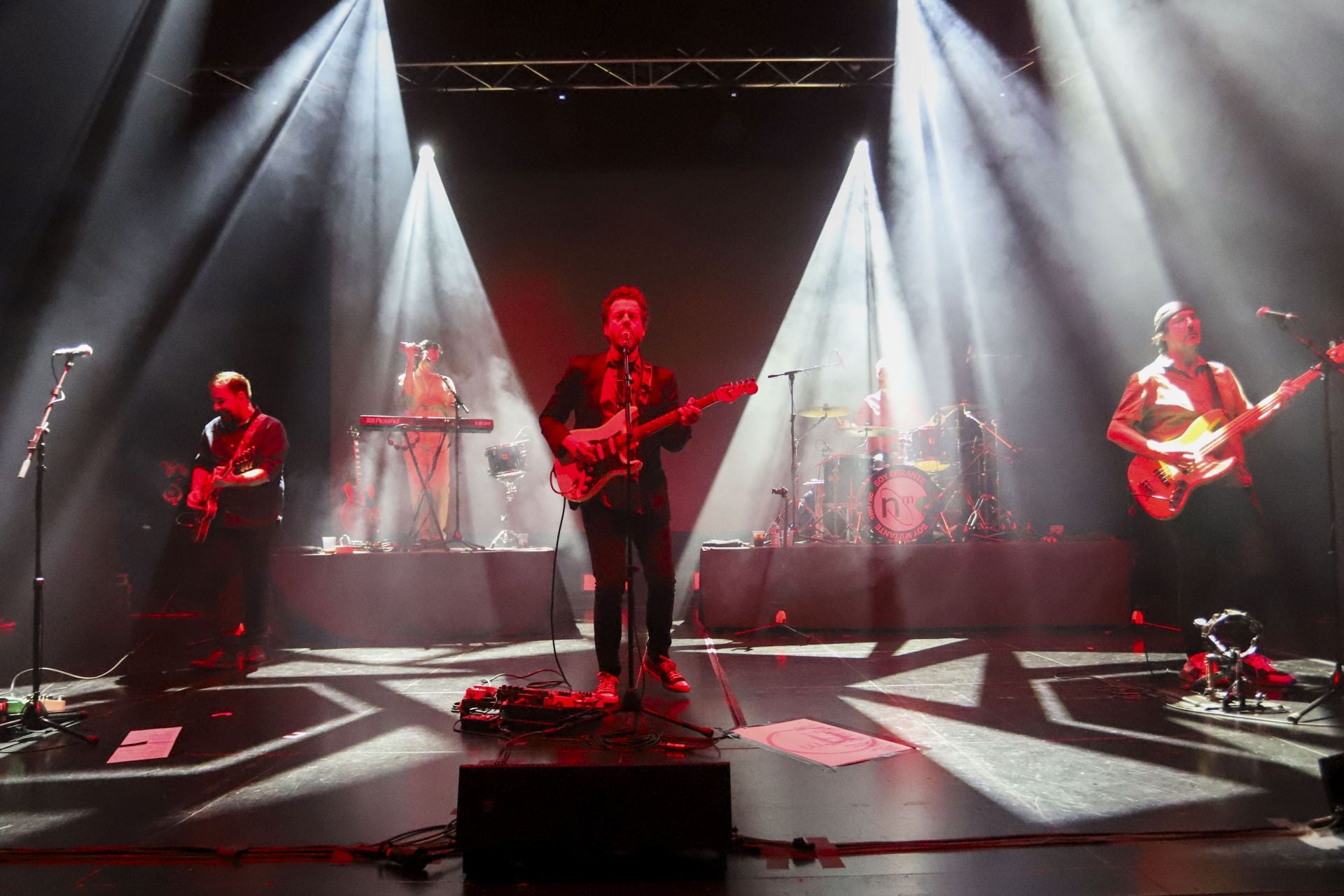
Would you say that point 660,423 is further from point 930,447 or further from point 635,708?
point 930,447

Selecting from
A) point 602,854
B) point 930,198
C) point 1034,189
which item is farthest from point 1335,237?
point 602,854

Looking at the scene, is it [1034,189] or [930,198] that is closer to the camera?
[1034,189]

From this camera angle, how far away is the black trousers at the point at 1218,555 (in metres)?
4.16

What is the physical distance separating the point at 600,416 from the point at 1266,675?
3671mm

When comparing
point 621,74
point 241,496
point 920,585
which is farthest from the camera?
point 621,74

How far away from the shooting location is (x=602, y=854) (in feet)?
6.64

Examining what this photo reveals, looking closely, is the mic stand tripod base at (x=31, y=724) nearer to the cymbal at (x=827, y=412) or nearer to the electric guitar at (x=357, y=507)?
the electric guitar at (x=357, y=507)

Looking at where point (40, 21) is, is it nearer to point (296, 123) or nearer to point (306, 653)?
point (296, 123)

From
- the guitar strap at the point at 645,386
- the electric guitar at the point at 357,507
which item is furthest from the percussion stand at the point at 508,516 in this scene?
the guitar strap at the point at 645,386

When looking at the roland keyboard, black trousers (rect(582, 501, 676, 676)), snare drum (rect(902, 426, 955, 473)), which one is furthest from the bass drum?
black trousers (rect(582, 501, 676, 676))

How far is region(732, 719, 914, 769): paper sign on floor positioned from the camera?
2.98 metres

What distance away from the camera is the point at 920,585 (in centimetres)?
648

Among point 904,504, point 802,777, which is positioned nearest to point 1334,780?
point 802,777

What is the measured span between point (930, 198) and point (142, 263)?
831 centimetres
